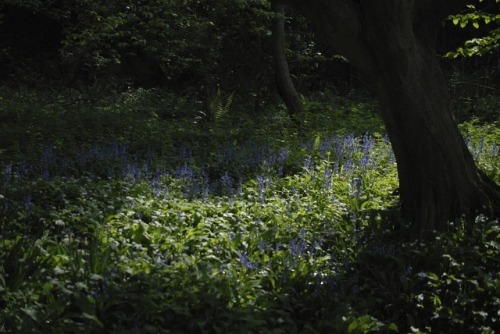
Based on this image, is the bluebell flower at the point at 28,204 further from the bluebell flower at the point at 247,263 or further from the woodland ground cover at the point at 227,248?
the bluebell flower at the point at 247,263

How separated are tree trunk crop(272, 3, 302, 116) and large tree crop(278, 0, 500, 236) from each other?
7.67m

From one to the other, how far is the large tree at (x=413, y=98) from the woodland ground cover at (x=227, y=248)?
291 millimetres

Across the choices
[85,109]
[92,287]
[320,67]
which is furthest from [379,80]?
[320,67]

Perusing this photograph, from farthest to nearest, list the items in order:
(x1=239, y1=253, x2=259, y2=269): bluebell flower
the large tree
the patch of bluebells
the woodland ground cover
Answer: the patch of bluebells < the large tree < (x1=239, y1=253, x2=259, y2=269): bluebell flower < the woodland ground cover

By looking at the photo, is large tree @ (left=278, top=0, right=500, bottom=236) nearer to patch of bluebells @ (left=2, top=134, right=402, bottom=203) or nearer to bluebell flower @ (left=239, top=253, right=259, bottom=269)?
patch of bluebells @ (left=2, top=134, right=402, bottom=203)

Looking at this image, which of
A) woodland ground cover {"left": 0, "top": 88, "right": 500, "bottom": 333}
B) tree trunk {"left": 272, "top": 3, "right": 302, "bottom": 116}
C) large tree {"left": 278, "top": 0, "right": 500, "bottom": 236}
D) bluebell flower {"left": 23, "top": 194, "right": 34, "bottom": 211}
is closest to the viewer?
woodland ground cover {"left": 0, "top": 88, "right": 500, "bottom": 333}

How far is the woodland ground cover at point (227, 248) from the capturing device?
4.27 m

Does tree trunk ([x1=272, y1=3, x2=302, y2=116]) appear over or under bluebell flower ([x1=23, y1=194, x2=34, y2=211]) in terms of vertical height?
over

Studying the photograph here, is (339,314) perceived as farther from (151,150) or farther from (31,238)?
(151,150)

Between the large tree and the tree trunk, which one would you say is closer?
the large tree

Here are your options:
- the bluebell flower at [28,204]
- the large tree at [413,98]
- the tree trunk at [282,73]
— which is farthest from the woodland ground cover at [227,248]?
the tree trunk at [282,73]

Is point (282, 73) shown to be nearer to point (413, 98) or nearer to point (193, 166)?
point (193, 166)

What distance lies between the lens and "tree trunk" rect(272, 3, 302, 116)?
14.0 metres

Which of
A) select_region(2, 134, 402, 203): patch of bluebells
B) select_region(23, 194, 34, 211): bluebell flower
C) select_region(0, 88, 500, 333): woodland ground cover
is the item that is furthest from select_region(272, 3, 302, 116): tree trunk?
select_region(23, 194, 34, 211): bluebell flower
